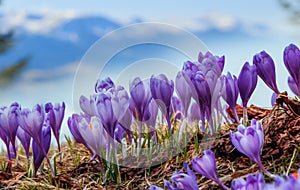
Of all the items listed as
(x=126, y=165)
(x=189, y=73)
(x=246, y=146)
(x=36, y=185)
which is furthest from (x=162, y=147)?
(x=246, y=146)

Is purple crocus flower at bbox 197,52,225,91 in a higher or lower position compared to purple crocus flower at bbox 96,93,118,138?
higher

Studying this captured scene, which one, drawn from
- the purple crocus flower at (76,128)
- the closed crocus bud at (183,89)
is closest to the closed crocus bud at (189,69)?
the closed crocus bud at (183,89)

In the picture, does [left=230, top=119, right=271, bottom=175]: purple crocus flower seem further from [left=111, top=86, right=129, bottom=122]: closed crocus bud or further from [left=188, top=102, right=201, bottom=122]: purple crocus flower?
[left=188, top=102, right=201, bottom=122]: purple crocus flower

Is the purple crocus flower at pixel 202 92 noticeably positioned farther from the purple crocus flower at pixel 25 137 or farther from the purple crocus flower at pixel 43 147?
the purple crocus flower at pixel 25 137

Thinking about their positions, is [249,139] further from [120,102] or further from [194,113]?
[194,113]

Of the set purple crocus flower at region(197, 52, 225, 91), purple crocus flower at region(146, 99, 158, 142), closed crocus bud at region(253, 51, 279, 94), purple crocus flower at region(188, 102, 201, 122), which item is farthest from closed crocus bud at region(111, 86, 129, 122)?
closed crocus bud at region(253, 51, 279, 94)

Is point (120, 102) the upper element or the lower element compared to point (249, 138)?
upper

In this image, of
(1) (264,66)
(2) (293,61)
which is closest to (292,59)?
(2) (293,61)
